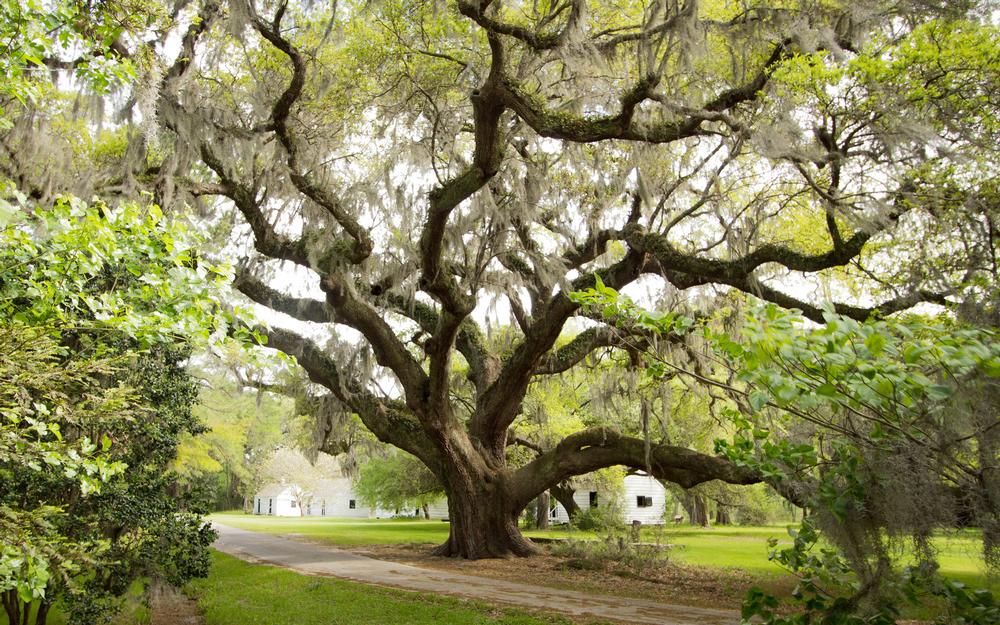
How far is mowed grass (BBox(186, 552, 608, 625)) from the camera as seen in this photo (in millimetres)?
7672

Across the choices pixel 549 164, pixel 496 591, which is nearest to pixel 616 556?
pixel 496 591

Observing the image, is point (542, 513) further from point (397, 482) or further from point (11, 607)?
point (11, 607)

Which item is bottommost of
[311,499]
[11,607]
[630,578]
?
[311,499]

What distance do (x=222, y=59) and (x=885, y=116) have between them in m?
9.63

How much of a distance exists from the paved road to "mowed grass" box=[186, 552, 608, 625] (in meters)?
0.58

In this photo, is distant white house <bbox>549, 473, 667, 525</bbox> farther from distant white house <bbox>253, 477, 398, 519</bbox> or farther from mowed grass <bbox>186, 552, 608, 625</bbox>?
mowed grass <bbox>186, 552, 608, 625</bbox>

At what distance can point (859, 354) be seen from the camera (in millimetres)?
1829

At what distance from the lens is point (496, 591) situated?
9.67 metres

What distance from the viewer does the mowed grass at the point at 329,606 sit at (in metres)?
7.67

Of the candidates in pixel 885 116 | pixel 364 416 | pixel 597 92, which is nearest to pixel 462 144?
pixel 597 92

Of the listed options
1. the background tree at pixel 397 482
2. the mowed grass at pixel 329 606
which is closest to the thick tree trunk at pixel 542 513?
the background tree at pixel 397 482

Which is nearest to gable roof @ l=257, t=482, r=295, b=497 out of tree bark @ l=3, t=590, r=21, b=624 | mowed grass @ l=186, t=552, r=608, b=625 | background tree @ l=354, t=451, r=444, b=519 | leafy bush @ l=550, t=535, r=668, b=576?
background tree @ l=354, t=451, r=444, b=519

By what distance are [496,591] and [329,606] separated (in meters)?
2.48

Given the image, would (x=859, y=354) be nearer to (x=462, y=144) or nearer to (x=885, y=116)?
(x=885, y=116)
